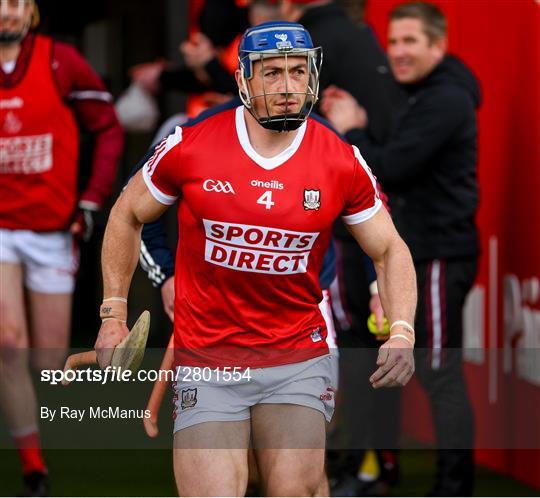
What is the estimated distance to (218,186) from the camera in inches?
189

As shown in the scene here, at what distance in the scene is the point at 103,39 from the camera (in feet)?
42.6

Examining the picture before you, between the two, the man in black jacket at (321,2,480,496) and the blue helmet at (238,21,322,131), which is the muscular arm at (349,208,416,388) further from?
the man in black jacket at (321,2,480,496)

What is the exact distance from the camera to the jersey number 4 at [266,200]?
4770 mm

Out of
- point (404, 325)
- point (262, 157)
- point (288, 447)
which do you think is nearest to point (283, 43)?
point (262, 157)

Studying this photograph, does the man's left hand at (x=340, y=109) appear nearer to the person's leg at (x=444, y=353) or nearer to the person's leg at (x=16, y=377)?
the person's leg at (x=444, y=353)

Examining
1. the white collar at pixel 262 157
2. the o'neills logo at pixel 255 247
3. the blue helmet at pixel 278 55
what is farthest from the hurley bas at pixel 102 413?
the blue helmet at pixel 278 55

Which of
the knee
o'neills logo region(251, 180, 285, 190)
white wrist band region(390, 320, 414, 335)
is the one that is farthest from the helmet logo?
the knee

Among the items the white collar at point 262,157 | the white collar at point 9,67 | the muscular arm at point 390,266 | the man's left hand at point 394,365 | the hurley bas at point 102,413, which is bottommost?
the hurley bas at point 102,413

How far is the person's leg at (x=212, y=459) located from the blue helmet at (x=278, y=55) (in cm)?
100

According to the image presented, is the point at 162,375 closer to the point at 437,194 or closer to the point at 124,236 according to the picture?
the point at 124,236

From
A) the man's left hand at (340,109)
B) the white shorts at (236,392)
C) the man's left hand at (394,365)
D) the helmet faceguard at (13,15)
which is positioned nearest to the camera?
the man's left hand at (394,365)

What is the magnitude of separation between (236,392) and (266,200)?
0.65 metres

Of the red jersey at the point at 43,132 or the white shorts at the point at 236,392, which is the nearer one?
the white shorts at the point at 236,392

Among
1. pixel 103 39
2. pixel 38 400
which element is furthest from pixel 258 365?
pixel 103 39
